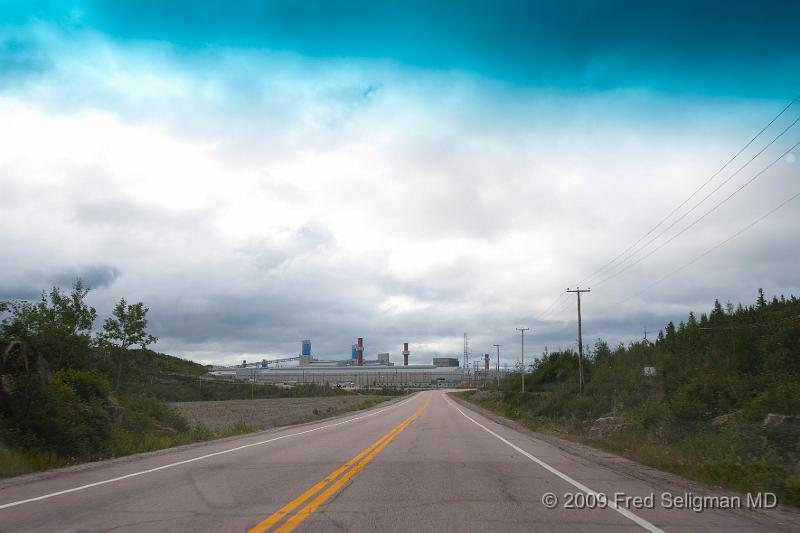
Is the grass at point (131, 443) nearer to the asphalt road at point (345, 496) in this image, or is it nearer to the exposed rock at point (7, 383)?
the asphalt road at point (345, 496)

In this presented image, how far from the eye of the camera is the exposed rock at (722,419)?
20.5 meters

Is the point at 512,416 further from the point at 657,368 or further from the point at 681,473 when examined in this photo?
→ the point at 681,473

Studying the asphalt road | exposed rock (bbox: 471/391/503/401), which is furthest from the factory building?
the asphalt road

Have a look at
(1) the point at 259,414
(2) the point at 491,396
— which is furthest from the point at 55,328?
(2) the point at 491,396

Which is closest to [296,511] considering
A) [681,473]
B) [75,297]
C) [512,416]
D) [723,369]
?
[681,473]

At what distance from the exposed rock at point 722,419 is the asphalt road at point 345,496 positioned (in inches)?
286

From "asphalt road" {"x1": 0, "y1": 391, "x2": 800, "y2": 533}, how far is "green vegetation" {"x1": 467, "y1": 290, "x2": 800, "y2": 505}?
7.34 ft

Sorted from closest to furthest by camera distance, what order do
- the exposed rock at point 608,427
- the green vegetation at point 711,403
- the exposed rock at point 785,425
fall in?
the green vegetation at point 711,403, the exposed rock at point 785,425, the exposed rock at point 608,427

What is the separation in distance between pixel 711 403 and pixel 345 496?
Answer: 19640 millimetres

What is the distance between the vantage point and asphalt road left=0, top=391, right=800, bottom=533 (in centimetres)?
785

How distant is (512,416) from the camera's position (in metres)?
47.9

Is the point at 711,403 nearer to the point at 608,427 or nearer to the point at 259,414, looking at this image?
the point at 608,427

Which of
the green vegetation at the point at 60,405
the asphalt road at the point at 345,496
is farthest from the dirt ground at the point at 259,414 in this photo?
the asphalt road at the point at 345,496

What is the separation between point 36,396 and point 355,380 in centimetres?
17752
